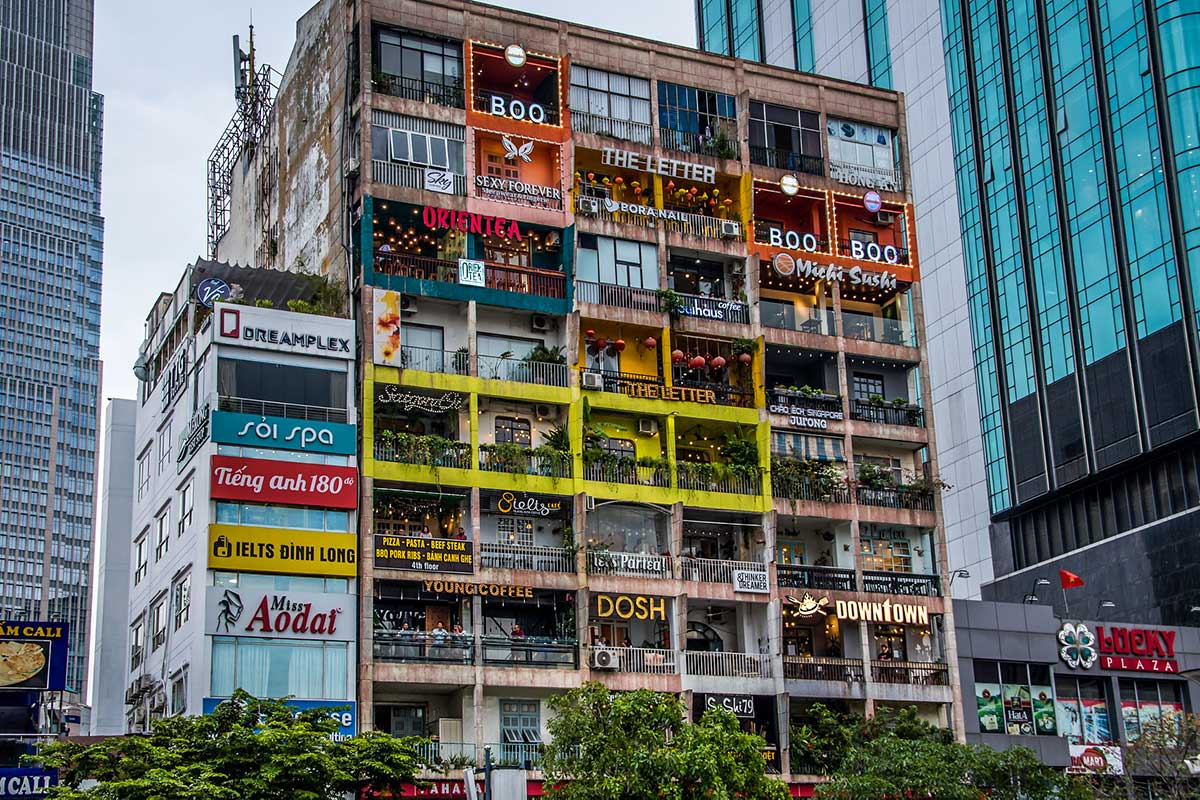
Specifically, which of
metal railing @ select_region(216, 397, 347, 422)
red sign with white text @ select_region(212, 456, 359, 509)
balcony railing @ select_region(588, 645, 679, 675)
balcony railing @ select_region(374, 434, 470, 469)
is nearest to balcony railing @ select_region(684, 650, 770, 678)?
balcony railing @ select_region(588, 645, 679, 675)

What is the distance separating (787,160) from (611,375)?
558 inches

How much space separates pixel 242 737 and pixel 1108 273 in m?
65.9

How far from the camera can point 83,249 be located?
599ft

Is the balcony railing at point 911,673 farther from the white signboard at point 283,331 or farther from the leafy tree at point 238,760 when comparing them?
the white signboard at point 283,331

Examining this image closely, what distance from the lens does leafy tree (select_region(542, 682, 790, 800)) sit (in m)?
48.4

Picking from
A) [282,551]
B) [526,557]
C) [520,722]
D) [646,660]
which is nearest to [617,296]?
[526,557]

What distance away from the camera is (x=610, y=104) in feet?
234

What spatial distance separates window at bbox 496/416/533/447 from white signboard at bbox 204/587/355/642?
995 cm

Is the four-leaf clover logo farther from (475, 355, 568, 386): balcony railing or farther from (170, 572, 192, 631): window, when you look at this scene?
(170, 572, 192, 631): window

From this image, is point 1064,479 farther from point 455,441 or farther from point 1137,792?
point 455,441

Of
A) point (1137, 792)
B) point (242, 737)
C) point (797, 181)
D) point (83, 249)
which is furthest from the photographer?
point (83, 249)

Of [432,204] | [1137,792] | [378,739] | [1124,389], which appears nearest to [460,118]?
[432,204]

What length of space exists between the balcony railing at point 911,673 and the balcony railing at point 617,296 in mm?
17094

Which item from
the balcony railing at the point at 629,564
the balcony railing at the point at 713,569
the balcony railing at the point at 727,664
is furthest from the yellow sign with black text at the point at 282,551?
the balcony railing at the point at 727,664
